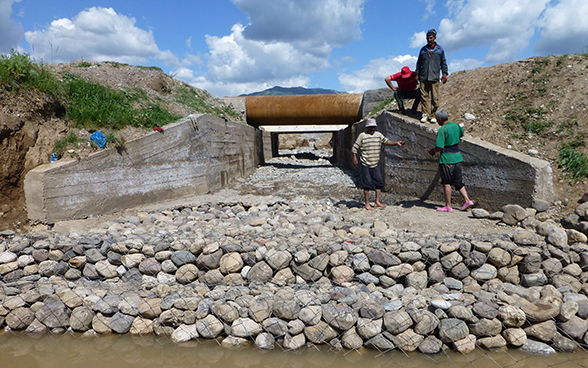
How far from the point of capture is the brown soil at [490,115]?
18.6 feet

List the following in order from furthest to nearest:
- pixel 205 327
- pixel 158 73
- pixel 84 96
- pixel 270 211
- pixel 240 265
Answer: pixel 158 73 → pixel 84 96 → pixel 270 211 → pixel 240 265 → pixel 205 327

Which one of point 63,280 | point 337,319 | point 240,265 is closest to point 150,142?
point 63,280

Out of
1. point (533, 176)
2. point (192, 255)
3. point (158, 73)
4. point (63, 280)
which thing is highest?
point (158, 73)

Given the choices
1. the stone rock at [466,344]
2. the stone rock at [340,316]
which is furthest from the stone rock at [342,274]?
the stone rock at [466,344]

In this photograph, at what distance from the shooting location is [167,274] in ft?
14.5

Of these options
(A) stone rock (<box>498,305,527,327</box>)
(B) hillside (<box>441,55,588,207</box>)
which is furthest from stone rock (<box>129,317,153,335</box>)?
(B) hillside (<box>441,55,588,207</box>)

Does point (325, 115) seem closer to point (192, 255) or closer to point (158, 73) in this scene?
point (158, 73)

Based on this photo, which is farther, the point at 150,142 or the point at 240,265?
the point at 150,142

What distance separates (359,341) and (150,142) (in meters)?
5.56

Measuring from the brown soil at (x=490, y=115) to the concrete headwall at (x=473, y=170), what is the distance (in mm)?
642

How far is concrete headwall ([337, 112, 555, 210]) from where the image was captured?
5.09m

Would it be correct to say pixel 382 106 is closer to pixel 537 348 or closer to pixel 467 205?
pixel 467 205

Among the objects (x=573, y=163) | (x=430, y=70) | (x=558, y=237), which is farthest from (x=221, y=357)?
(x=430, y=70)

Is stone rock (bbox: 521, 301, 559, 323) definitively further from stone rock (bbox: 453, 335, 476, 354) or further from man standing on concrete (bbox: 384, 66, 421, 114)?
man standing on concrete (bbox: 384, 66, 421, 114)
